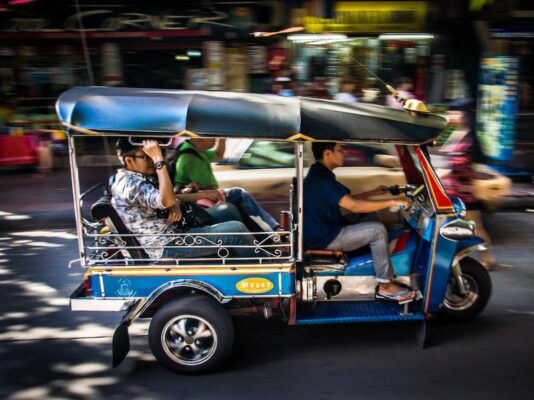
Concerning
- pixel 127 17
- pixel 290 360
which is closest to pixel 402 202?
pixel 290 360

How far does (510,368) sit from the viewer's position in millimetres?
4062

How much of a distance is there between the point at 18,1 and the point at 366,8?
6.59m

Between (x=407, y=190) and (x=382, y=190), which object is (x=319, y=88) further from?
(x=407, y=190)

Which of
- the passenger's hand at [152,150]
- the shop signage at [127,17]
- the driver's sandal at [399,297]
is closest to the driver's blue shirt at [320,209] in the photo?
the driver's sandal at [399,297]

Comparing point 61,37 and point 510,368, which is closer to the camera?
point 510,368

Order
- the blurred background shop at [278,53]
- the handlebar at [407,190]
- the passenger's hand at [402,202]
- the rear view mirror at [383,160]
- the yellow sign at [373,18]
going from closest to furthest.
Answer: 1. the passenger's hand at [402,202]
2. the handlebar at [407,190]
3. the rear view mirror at [383,160]
4. the blurred background shop at [278,53]
5. the yellow sign at [373,18]

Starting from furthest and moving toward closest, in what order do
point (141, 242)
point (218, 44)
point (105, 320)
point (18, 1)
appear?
point (218, 44) → point (18, 1) → point (105, 320) → point (141, 242)

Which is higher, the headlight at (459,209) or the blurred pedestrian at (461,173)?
the headlight at (459,209)

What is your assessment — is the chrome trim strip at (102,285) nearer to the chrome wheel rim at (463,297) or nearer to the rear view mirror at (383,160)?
the chrome wheel rim at (463,297)

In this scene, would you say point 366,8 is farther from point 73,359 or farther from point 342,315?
point 73,359

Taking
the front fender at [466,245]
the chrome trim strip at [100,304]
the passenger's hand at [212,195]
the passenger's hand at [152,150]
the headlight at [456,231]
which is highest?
the passenger's hand at [152,150]

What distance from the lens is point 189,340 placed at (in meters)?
3.95

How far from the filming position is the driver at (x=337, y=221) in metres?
4.24

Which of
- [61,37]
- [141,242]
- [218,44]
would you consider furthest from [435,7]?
[141,242]
